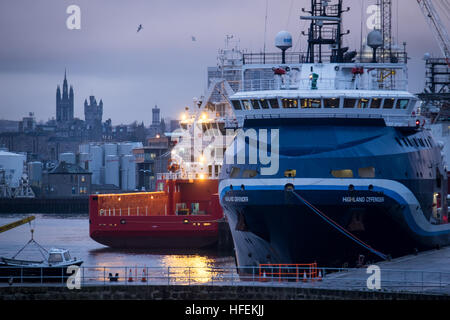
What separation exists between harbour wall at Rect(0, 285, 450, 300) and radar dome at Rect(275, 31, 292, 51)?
16.1 meters

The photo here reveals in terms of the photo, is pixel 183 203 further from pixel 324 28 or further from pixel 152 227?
pixel 324 28

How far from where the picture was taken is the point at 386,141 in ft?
137

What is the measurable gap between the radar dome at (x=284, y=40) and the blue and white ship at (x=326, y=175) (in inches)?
100

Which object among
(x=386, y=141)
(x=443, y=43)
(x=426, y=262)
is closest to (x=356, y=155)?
(x=386, y=141)

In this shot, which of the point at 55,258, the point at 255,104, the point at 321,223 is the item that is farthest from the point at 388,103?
the point at 55,258

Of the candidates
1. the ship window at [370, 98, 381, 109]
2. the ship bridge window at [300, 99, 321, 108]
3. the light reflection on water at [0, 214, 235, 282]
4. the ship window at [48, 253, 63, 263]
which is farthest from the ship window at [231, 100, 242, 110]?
the ship window at [48, 253, 63, 263]

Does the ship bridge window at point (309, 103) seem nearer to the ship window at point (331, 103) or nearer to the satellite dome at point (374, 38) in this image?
the ship window at point (331, 103)

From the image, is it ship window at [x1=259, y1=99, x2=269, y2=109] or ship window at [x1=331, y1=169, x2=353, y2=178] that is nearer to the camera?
ship window at [x1=331, y1=169, x2=353, y2=178]

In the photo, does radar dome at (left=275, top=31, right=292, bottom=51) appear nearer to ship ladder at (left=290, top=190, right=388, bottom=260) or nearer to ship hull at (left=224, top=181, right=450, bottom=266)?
ship hull at (left=224, top=181, right=450, bottom=266)

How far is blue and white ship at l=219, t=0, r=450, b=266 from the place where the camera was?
39812 mm

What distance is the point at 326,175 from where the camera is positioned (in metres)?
39.7

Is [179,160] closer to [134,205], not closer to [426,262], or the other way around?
[134,205]

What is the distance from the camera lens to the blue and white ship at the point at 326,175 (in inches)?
1567

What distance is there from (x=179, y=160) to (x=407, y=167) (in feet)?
157
